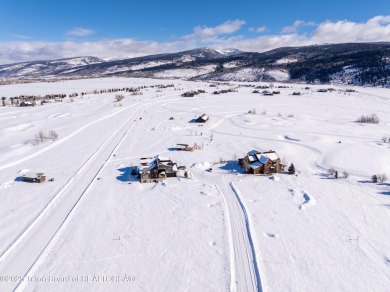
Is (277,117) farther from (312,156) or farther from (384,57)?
(384,57)

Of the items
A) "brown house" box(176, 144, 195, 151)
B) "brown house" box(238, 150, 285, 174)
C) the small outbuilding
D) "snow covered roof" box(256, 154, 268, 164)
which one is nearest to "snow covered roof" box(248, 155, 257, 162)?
"brown house" box(238, 150, 285, 174)

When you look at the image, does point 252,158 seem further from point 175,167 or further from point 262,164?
point 175,167

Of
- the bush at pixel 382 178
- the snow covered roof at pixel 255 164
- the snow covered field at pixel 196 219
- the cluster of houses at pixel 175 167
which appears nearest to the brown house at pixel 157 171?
the cluster of houses at pixel 175 167

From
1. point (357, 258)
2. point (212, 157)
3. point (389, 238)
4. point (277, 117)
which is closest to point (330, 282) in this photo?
point (357, 258)

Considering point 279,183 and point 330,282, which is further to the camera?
point 279,183

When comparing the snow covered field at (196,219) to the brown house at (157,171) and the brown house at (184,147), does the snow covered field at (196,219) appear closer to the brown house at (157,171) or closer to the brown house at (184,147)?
the brown house at (157,171)

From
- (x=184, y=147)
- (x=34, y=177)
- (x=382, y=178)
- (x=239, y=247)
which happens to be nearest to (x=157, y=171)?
(x=184, y=147)
